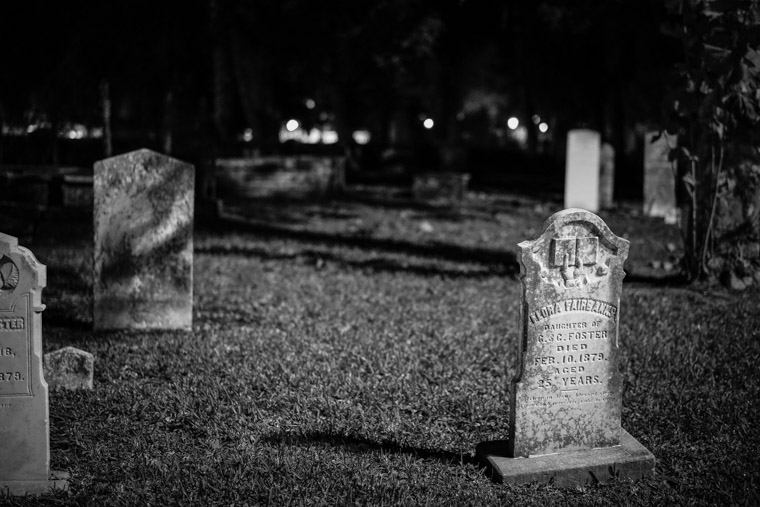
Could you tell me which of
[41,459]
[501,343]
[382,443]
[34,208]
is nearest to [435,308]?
[501,343]

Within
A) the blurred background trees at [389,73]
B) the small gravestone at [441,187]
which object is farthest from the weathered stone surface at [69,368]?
the small gravestone at [441,187]

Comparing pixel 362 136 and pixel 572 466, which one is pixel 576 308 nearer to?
pixel 572 466

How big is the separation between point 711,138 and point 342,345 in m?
5.12

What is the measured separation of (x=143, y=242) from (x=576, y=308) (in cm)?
437

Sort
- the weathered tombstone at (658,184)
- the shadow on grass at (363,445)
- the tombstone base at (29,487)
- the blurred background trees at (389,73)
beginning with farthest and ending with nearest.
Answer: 1. the weathered tombstone at (658,184)
2. the blurred background trees at (389,73)
3. the shadow on grass at (363,445)
4. the tombstone base at (29,487)

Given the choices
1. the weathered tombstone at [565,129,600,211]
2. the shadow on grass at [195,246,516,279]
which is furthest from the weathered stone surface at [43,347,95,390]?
the weathered tombstone at [565,129,600,211]

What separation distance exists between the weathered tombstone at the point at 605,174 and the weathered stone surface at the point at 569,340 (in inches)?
575

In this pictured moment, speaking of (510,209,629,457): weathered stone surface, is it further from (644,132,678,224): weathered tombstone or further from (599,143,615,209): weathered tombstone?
(599,143,615,209): weathered tombstone

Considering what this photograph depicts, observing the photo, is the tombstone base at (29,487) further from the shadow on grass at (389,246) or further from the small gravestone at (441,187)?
the small gravestone at (441,187)

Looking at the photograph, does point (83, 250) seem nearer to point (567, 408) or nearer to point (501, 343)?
point (501, 343)

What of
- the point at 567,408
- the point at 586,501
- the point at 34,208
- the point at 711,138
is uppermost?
the point at 711,138

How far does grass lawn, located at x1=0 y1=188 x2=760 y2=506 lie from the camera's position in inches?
173

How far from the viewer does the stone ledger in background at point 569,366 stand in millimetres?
4469

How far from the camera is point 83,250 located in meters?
10.9
